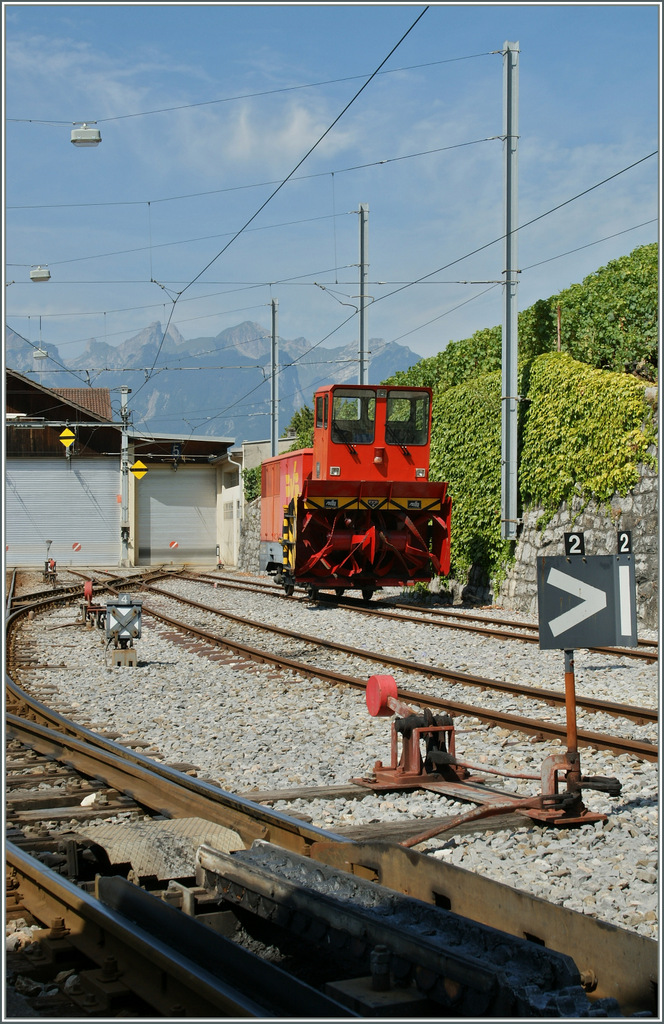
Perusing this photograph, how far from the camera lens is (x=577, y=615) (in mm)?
4977

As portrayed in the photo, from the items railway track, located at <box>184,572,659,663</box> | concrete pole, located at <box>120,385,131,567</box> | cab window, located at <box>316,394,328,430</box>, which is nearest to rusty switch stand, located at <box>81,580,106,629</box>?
railway track, located at <box>184,572,659,663</box>

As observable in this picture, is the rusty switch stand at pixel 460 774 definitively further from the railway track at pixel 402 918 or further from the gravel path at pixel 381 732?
the railway track at pixel 402 918

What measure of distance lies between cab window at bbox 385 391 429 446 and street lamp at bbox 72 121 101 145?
21.6ft

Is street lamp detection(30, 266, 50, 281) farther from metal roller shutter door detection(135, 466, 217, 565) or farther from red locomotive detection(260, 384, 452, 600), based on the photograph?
metal roller shutter door detection(135, 466, 217, 565)

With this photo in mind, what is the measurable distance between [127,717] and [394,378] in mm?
18127

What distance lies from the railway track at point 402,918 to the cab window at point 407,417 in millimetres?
12788

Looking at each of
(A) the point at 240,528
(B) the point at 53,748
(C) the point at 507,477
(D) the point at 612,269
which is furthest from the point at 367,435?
(A) the point at 240,528

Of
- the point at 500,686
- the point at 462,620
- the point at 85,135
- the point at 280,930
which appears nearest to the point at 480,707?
the point at 500,686

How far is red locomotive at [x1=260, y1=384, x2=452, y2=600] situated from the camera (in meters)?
16.3

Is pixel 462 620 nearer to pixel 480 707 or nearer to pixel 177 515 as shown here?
pixel 480 707

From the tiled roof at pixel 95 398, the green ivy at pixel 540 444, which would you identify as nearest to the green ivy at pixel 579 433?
the green ivy at pixel 540 444

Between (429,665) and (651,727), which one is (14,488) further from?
(651,727)

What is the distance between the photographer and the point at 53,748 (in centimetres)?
665

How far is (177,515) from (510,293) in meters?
32.3
